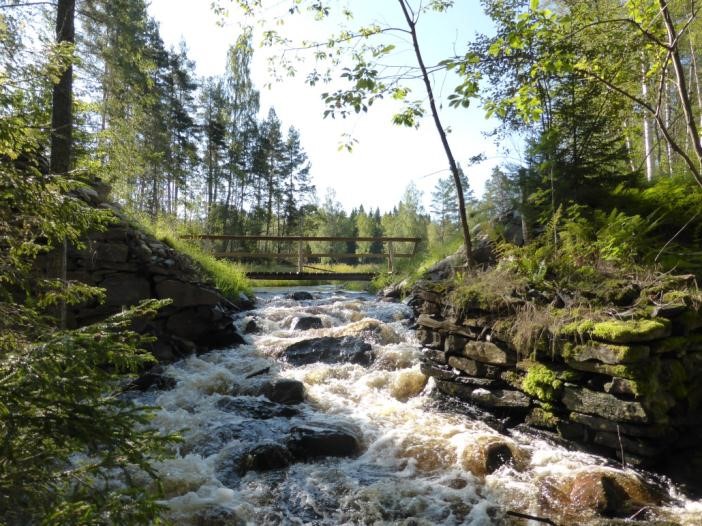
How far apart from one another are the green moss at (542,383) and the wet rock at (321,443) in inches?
68.3

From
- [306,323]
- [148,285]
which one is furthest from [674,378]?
[148,285]

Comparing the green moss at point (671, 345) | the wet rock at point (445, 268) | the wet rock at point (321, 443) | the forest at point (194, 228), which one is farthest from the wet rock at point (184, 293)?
the green moss at point (671, 345)

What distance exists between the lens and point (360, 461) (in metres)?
3.82

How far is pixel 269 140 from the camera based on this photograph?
29.9 metres

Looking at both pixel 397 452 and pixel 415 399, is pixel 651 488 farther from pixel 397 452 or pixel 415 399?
pixel 415 399

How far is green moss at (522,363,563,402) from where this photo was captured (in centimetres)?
384

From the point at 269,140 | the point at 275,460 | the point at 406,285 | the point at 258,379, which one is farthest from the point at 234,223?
the point at 275,460

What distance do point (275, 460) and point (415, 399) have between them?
201 cm

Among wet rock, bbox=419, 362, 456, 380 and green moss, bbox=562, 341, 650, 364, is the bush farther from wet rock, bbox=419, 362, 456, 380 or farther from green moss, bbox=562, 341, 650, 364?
wet rock, bbox=419, 362, 456, 380

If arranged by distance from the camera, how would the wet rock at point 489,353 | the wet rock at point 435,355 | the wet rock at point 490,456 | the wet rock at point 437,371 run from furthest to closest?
the wet rock at point 435,355, the wet rock at point 437,371, the wet rock at point 489,353, the wet rock at point 490,456

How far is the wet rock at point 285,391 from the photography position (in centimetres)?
514

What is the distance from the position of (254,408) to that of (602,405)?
11.5ft

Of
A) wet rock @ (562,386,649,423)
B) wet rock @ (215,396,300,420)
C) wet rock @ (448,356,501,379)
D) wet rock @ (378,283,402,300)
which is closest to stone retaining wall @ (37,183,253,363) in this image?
wet rock @ (215,396,300,420)

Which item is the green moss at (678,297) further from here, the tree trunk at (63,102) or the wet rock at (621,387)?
the tree trunk at (63,102)
